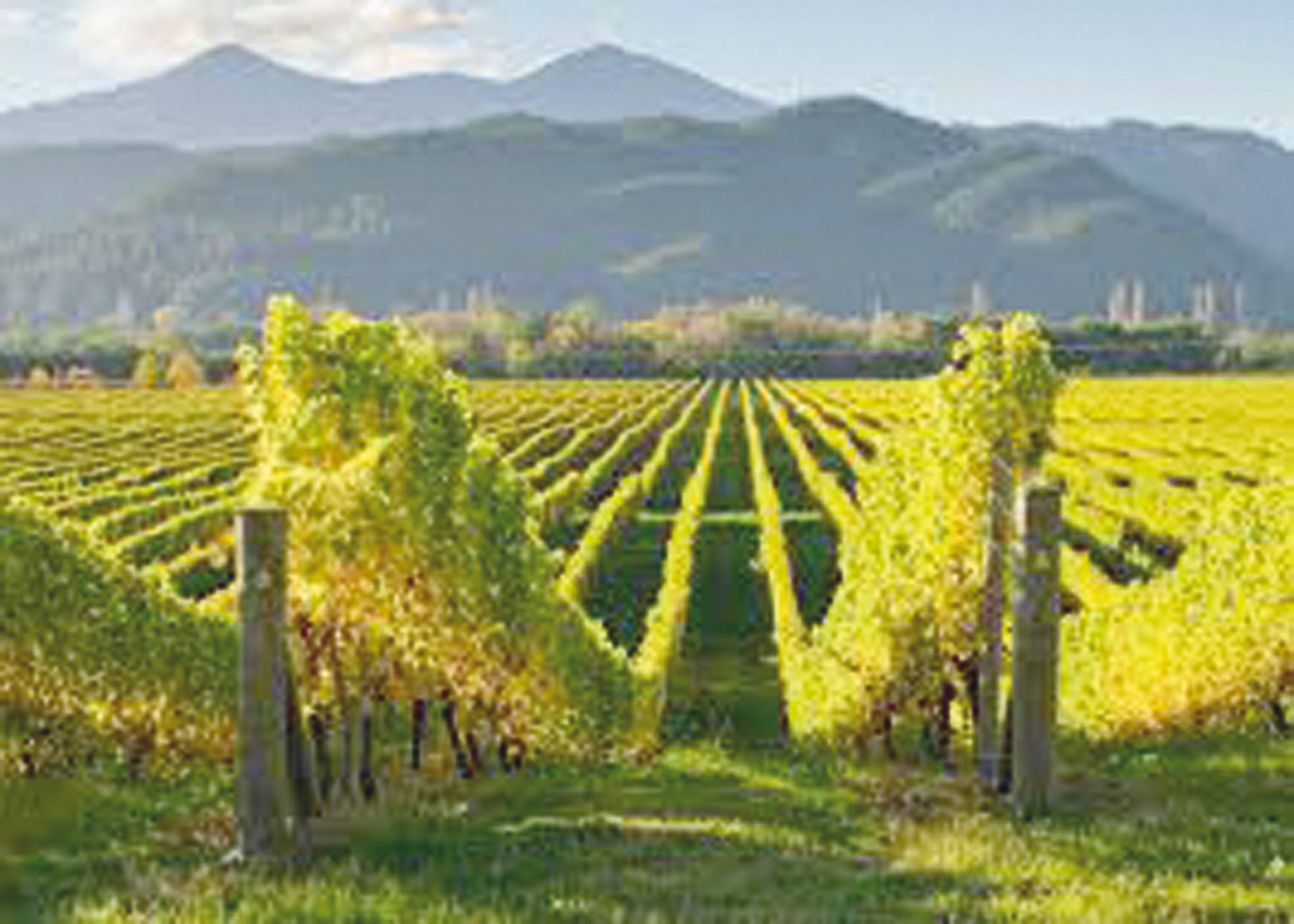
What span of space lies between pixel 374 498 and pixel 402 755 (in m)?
10.7

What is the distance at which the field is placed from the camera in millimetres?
11109

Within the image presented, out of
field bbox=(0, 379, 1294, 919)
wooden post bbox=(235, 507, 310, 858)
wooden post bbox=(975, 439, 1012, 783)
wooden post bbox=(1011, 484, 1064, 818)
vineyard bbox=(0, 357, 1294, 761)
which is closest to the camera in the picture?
field bbox=(0, 379, 1294, 919)

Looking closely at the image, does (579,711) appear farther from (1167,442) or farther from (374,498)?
(1167,442)

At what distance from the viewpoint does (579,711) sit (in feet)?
79.4

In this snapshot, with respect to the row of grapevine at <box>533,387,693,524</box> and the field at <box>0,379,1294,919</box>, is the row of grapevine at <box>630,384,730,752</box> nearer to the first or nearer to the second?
the field at <box>0,379,1294,919</box>

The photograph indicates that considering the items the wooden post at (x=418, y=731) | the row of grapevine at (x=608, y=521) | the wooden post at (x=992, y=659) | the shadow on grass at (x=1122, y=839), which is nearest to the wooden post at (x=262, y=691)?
the shadow on grass at (x=1122, y=839)

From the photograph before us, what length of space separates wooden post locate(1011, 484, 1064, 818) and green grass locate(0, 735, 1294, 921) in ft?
1.33

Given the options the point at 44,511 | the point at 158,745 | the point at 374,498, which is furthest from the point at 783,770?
the point at 44,511

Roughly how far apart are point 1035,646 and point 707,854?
10.4 ft

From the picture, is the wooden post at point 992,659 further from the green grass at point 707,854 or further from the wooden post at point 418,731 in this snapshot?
the wooden post at point 418,731

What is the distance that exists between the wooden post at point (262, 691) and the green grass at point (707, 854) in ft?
1.13

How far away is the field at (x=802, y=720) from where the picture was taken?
1111 cm

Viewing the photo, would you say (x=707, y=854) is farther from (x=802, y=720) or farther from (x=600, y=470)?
(x=600, y=470)

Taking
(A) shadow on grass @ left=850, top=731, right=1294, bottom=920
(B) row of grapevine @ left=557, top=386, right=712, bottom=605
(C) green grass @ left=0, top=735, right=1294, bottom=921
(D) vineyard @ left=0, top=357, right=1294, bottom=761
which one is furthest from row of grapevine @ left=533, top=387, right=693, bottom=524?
(A) shadow on grass @ left=850, top=731, right=1294, bottom=920
